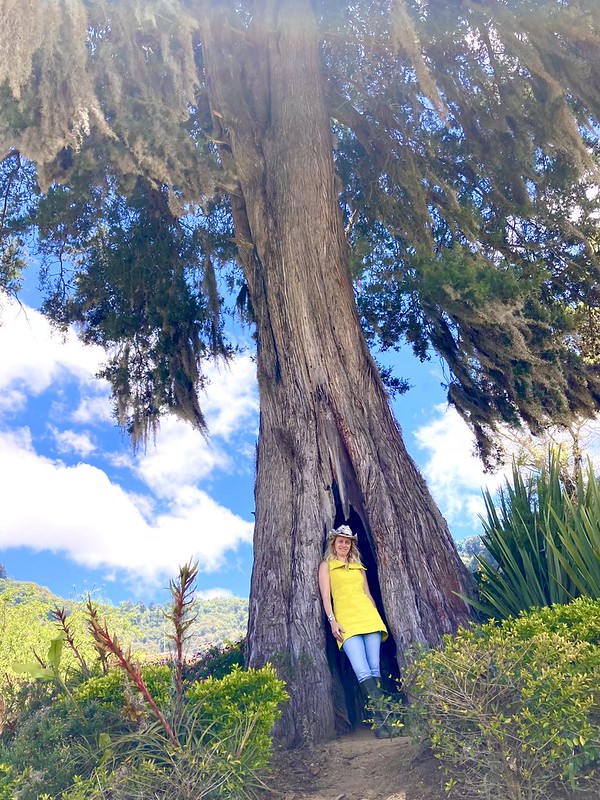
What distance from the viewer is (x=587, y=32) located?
756cm

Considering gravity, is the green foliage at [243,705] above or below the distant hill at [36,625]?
below

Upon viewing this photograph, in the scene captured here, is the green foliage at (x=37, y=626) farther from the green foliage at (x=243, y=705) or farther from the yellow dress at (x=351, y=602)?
the green foliage at (x=243, y=705)

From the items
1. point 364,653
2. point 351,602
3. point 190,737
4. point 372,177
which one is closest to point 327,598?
point 351,602

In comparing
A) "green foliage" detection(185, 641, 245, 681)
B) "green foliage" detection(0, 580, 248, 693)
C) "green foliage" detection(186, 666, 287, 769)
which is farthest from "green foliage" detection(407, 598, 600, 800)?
"green foliage" detection(0, 580, 248, 693)

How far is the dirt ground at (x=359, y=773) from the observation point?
3.56m

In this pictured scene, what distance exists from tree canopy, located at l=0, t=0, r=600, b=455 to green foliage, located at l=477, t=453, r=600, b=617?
2.28 m

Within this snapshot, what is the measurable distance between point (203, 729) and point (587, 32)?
8276 millimetres

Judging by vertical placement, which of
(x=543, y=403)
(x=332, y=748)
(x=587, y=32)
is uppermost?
(x=587, y=32)

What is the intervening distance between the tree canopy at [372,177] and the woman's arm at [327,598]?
11.3 ft

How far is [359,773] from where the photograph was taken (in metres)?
4.13

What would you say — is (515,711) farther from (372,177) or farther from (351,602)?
(372,177)

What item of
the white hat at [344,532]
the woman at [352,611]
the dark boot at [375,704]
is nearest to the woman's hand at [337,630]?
the woman at [352,611]

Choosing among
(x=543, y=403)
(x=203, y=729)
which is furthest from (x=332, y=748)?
(x=543, y=403)

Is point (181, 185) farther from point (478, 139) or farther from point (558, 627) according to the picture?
point (558, 627)
